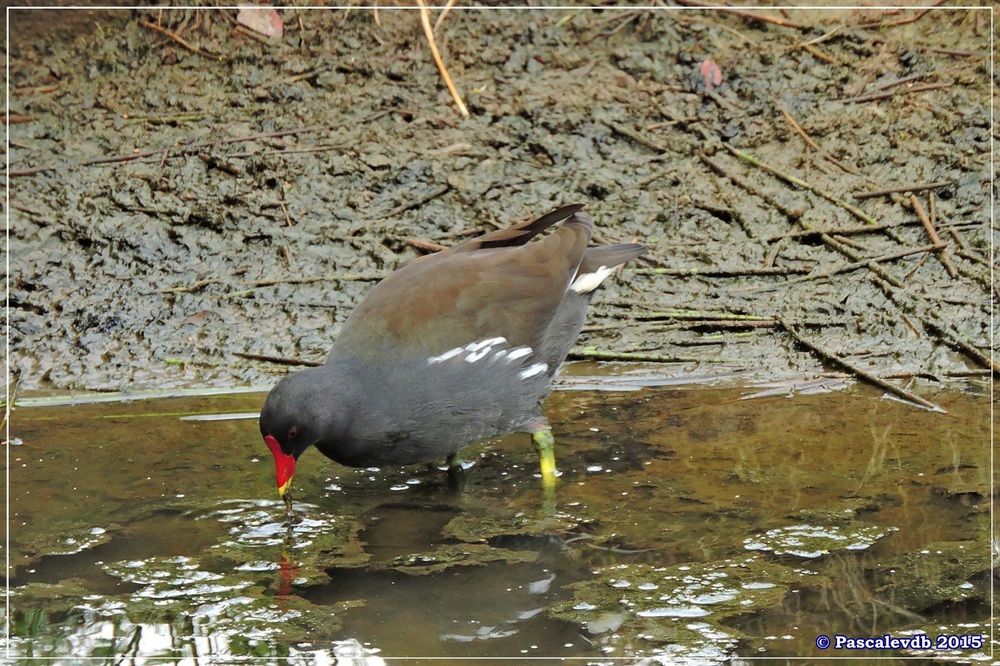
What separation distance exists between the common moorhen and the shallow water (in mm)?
237

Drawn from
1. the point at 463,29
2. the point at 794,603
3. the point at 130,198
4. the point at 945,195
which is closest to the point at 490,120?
the point at 463,29

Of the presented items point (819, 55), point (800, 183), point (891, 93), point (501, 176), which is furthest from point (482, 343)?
point (819, 55)

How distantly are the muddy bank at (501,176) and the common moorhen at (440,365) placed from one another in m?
0.95

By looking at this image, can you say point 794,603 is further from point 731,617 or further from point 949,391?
point 949,391

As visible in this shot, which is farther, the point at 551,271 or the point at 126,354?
the point at 126,354

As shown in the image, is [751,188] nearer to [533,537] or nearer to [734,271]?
[734,271]

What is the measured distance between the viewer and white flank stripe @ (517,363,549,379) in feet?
13.2

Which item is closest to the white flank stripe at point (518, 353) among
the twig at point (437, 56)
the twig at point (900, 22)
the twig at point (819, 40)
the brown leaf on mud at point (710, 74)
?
the twig at point (437, 56)

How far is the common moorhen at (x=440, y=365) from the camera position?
3645 millimetres

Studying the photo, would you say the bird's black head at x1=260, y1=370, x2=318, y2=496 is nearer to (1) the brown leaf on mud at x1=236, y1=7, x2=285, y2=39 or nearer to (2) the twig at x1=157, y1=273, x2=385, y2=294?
(2) the twig at x1=157, y1=273, x2=385, y2=294

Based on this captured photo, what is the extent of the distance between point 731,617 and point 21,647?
182 cm

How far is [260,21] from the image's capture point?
6.71 meters

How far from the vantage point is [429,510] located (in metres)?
3.84

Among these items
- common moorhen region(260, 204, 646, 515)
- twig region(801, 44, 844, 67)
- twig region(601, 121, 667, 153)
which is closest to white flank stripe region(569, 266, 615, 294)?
common moorhen region(260, 204, 646, 515)
